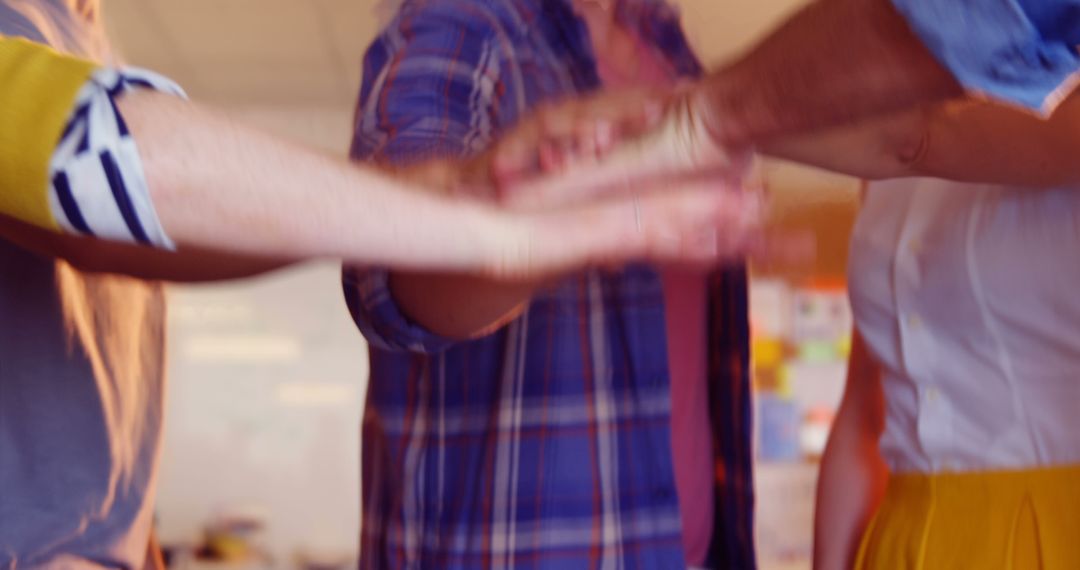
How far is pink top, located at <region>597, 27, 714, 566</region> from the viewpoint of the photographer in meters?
0.86

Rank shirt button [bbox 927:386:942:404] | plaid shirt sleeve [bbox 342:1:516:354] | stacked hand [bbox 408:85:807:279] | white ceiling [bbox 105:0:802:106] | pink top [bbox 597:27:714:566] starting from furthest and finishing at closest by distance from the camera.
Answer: white ceiling [bbox 105:0:802:106] → pink top [bbox 597:27:714:566] → shirt button [bbox 927:386:942:404] → plaid shirt sleeve [bbox 342:1:516:354] → stacked hand [bbox 408:85:807:279]

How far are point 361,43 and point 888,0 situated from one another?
8.93 feet

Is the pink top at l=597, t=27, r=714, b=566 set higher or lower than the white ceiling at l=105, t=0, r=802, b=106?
lower

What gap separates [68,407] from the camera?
0.56m

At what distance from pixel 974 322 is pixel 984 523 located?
147 millimetres

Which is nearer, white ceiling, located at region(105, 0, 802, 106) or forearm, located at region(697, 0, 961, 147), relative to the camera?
forearm, located at region(697, 0, 961, 147)

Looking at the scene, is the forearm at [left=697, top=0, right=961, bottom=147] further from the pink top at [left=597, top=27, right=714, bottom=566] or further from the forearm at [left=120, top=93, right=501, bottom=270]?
the pink top at [left=597, top=27, right=714, bottom=566]

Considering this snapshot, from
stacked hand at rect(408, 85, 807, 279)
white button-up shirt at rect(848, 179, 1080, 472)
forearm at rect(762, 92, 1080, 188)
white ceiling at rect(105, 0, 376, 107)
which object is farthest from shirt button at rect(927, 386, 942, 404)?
white ceiling at rect(105, 0, 376, 107)

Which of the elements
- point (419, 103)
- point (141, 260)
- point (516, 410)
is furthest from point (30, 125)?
point (516, 410)

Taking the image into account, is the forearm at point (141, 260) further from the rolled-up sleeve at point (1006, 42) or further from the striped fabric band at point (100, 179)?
the rolled-up sleeve at point (1006, 42)

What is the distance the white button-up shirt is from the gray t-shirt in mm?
579

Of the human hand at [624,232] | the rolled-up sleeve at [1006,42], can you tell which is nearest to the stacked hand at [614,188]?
the human hand at [624,232]

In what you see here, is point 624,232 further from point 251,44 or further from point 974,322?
point 251,44

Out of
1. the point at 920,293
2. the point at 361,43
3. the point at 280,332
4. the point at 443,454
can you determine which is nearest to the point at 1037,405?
the point at 920,293
